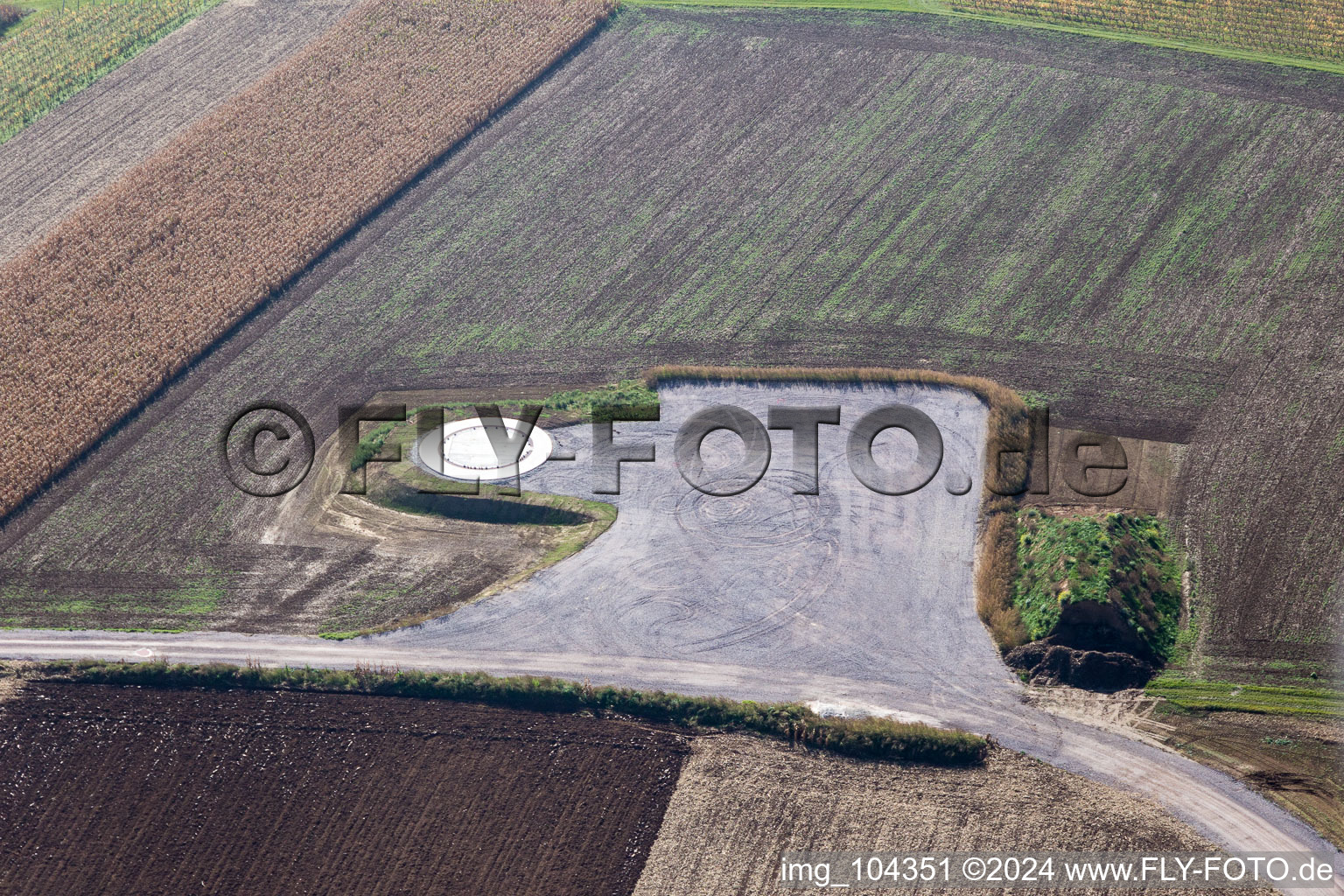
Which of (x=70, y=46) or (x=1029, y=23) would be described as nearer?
(x=1029, y=23)

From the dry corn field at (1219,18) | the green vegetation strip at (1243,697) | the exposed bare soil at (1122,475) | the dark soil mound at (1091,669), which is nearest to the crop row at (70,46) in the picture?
the dry corn field at (1219,18)

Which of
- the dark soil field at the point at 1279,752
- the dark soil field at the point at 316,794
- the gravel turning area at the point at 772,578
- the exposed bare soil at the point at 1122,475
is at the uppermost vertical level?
the exposed bare soil at the point at 1122,475

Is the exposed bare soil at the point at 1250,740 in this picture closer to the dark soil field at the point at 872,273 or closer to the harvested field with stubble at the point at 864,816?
the dark soil field at the point at 872,273

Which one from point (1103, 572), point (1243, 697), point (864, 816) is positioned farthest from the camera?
point (1103, 572)

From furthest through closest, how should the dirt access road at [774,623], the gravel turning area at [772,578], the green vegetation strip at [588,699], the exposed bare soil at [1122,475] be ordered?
the exposed bare soil at [1122,475]
the gravel turning area at [772,578]
the dirt access road at [774,623]
the green vegetation strip at [588,699]

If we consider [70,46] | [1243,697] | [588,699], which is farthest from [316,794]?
[70,46]

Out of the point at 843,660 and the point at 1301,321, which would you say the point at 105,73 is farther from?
the point at 1301,321

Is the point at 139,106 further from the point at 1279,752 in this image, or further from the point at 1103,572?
the point at 1279,752

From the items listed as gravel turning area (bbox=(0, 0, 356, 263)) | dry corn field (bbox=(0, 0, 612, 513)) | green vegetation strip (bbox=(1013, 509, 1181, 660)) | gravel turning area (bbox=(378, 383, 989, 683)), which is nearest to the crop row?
gravel turning area (bbox=(0, 0, 356, 263))
